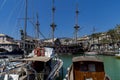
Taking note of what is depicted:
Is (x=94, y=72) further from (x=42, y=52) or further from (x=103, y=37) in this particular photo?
(x=103, y=37)

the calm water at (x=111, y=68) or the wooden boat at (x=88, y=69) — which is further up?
the wooden boat at (x=88, y=69)

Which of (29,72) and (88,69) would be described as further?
(29,72)

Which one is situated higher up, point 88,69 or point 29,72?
point 88,69

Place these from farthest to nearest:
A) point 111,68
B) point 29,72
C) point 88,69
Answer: point 111,68 < point 29,72 < point 88,69

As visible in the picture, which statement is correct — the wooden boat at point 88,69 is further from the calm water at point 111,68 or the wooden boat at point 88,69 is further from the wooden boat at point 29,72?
the calm water at point 111,68

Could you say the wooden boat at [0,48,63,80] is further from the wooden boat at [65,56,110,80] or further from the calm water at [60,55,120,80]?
the calm water at [60,55,120,80]

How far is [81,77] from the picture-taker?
17.4 m

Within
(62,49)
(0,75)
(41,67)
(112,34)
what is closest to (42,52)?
(41,67)

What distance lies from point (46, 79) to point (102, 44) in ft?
375

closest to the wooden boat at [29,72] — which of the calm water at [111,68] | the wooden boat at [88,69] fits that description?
the wooden boat at [88,69]

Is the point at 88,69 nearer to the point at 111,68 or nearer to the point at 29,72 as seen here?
the point at 29,72

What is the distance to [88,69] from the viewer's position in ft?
57.4

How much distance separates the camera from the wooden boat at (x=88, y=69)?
17281 millimetres

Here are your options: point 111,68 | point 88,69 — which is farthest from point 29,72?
point 111,68
